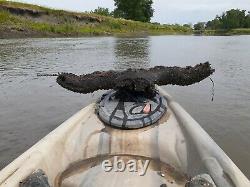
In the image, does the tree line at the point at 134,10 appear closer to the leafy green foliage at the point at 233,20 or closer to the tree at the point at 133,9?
the tree at the point at 133,9

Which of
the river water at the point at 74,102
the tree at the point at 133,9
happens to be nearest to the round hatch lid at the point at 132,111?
the river water at the point at 74,102

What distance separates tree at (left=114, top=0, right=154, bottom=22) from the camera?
73188 millimetres

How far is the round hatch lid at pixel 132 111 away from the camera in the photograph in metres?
5.72

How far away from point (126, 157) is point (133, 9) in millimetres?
70329

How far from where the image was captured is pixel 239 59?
1905cm

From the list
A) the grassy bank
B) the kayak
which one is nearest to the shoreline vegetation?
the grassy bank

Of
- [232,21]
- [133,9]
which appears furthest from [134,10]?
[232,21]

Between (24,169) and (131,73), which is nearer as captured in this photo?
(24,169)

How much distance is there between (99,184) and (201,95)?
7.01m

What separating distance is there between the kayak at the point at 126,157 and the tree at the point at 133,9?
68.9 meters

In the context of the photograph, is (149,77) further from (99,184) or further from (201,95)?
(201,95)

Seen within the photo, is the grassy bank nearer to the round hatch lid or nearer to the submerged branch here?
the submerged branch

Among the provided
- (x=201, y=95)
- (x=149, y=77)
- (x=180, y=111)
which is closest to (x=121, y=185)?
(x=180, y=111)

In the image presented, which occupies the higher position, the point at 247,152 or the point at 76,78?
the point at 76,78
